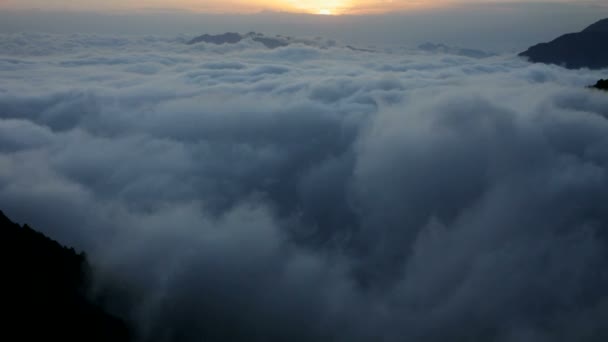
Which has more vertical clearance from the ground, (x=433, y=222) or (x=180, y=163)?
(x=180, y=163)

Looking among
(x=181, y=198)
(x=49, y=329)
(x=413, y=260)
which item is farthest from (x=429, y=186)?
(x=49, y=329)

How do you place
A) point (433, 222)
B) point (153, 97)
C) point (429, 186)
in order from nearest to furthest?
point (433, 222) < point (429, 186) < point (153, 97)

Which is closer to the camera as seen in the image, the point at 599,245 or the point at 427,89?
the point at 599,245

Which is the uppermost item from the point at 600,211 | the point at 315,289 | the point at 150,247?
the point at 600,211

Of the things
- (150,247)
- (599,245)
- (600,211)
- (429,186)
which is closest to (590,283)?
(599,245)

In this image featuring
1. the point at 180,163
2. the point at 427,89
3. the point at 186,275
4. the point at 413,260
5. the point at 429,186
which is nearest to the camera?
the point at 186,275

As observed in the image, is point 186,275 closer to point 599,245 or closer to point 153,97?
point 599,245

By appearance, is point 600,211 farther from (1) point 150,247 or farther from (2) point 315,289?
(1) point 150,247
